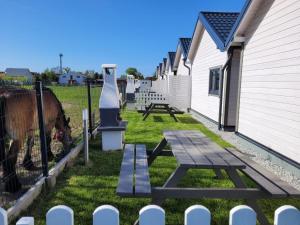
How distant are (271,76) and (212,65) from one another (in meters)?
5.06

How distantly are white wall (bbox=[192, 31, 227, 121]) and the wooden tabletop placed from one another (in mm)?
6225

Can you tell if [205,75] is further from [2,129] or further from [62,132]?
[2,129]

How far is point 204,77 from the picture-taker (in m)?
12.4

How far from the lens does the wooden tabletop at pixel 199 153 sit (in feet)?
8.91

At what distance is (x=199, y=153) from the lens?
316 cm

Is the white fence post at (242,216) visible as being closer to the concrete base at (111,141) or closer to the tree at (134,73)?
the concrete base at (111,141)

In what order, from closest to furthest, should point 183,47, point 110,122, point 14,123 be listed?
point 14,123 → point 110,122 → point 183,47

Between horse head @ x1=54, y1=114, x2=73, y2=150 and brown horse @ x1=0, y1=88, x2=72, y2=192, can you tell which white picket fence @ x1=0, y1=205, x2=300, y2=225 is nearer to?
brown horse @ x1=0, y1=88, x2=72, y2=192

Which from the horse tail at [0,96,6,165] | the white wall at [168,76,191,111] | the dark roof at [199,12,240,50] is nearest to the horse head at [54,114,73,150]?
the horse tail at [0,96,6,165]

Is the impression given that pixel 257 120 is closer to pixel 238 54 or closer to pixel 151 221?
pixel 238 54

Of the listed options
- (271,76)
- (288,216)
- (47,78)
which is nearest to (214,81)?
(271,76)

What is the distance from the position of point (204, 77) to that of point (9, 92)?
10.0m

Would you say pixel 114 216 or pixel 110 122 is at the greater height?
pixel 114 216

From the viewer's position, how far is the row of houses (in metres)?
5.19
